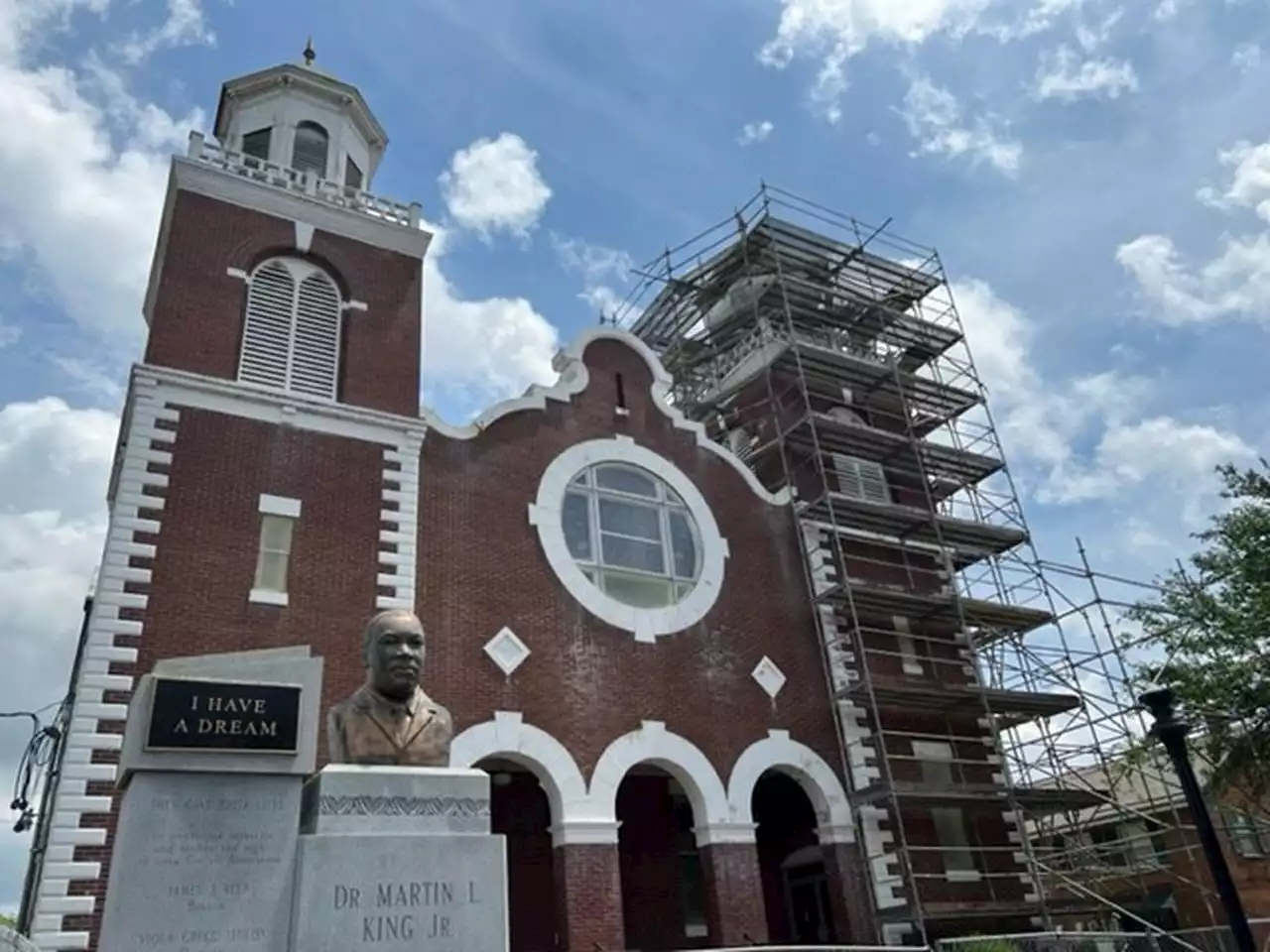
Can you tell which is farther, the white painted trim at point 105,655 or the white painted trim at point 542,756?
the white painted trim at point 542,756

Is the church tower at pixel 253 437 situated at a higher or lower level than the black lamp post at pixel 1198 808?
higher

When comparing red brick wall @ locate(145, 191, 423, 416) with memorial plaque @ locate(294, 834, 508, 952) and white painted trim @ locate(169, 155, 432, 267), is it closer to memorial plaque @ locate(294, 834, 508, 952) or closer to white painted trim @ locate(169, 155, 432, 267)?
white painted trim @ locate(169, 155, 432, 267)

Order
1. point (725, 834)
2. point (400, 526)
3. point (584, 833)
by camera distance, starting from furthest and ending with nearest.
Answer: point (725, 834) < point (400, 526) < point (584, 833)

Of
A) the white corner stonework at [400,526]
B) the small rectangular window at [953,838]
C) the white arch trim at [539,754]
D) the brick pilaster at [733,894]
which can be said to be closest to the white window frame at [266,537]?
the white corner stonework at [400,526]

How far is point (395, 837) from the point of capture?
23.7 ft

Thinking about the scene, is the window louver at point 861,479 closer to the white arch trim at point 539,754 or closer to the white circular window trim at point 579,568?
the white circular window trim at point 579,568

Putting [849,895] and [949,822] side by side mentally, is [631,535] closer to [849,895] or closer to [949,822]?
[849,895]

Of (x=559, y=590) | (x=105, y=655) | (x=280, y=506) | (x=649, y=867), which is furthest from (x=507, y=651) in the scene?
(x=105, y=655)

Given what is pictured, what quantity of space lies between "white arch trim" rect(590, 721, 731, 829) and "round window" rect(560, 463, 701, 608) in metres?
2.62

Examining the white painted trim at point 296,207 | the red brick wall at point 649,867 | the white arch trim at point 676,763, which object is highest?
the white painted trim at point 296,207

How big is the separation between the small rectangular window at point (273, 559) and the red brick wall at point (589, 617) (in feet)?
7.18

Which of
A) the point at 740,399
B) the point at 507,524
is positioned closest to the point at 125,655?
the point at 507,524

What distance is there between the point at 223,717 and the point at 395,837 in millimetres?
1710

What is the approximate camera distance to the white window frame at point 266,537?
1466cm
